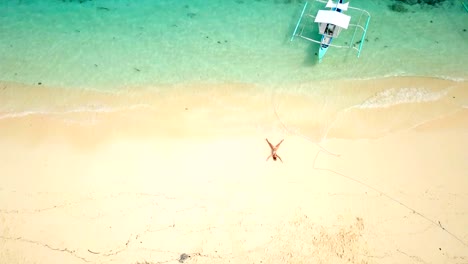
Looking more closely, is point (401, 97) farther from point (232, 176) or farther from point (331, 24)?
point (232, 176)

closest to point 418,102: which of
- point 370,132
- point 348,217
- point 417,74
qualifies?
point 417,74

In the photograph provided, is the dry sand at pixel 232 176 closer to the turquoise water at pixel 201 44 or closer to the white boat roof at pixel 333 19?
the turquoise water at pixel 201 44

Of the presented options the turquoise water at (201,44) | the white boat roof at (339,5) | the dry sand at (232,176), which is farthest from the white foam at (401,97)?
the white boat roof at (339,5)

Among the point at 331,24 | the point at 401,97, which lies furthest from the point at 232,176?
the point at 331,24

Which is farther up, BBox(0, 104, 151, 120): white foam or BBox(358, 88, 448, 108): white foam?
BBox(358, 88, 448, 108): white foam

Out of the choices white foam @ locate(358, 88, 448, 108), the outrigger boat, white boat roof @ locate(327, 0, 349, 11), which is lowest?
white foam @ locate(358, 88, 448, 108)

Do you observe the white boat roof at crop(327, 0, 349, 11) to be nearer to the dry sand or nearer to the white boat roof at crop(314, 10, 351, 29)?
the white boat roof at crop(314, 10, 351, 29)

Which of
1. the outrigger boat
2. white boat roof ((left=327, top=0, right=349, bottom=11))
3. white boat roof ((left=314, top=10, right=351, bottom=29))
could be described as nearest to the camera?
white boat roof ((left=314, top=10, right=351, bottom=29))

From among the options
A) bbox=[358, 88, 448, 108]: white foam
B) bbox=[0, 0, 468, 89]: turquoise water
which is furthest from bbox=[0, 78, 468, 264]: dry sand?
bbox=[0, 0, 468, 89]: turquoise water
